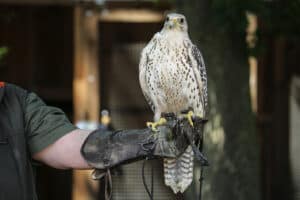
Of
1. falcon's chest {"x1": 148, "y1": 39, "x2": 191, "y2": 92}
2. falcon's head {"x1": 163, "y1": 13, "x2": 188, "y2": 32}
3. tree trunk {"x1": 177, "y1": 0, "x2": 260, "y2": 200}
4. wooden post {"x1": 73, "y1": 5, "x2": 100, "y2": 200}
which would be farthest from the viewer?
wooden post {"x1": 73, "y1": 5, "x2": 100, "y2": 200}

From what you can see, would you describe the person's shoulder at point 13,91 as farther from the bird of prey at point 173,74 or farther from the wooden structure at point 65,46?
the wooden structure at point 65,46

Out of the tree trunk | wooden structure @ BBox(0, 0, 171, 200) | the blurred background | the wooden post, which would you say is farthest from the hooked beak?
the wooden post

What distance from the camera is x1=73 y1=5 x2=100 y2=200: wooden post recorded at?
5.81 metres

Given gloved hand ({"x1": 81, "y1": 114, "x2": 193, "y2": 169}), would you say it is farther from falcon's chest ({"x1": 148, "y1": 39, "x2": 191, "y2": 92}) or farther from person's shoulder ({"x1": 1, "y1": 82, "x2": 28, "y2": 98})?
falcon's chest ({"x1": 148, "y1": 39, "x2": 191, "y2": 92})

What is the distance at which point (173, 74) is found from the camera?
323 centimetres

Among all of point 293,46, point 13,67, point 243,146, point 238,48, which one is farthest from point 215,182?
point 13,67

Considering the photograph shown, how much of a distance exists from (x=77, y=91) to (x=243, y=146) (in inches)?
68.9

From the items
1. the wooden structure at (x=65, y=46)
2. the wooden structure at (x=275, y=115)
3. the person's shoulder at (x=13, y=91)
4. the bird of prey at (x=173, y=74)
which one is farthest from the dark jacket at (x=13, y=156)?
Result: the wooden structure at (x=275, y=115)

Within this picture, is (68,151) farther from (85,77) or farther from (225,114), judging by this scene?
(85,77)

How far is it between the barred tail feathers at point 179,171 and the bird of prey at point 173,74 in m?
0.44

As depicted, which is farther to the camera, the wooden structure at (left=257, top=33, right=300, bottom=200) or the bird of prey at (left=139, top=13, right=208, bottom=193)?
the wooden structure at (left=257, top=33, right=300, bottom=200)

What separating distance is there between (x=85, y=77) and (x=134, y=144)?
3.34 meters

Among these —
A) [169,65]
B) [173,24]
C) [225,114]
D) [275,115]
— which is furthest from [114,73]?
[169,65]

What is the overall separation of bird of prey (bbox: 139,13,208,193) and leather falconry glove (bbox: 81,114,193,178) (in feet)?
1.76
